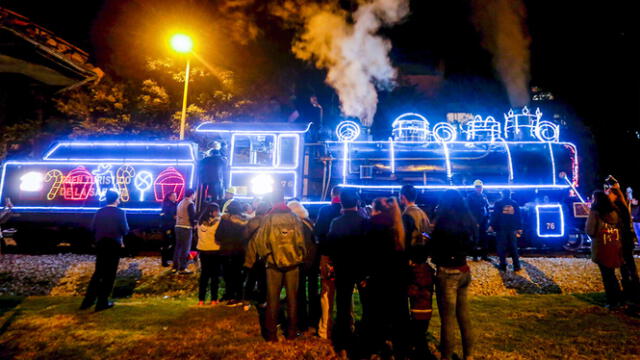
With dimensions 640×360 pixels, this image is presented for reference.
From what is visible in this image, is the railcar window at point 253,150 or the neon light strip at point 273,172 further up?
the railcar window at point 253,150

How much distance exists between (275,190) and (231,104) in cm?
1149

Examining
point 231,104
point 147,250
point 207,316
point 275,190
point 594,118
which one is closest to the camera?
point 275,190

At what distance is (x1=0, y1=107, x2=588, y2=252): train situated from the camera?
28.5 feet

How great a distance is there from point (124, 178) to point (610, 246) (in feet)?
34.7

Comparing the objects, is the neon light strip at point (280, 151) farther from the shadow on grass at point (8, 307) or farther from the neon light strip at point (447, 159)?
the shadow on grass at point (8, 307)

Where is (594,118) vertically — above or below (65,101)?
above

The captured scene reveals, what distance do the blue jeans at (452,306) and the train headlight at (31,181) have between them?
10561mm

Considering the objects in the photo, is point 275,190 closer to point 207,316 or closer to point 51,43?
point 207,316

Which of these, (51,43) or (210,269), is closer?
(210,269)

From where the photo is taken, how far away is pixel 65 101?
14773 millimetres

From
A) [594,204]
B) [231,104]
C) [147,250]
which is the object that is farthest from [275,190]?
[231,104]

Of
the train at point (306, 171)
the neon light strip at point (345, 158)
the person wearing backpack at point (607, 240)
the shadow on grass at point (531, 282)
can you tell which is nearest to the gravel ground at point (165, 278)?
the shadow on grass at point (531, 282)

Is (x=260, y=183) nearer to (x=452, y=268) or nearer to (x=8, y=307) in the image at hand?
(x=8, y=307)

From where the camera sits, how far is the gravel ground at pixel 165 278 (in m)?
6.19
